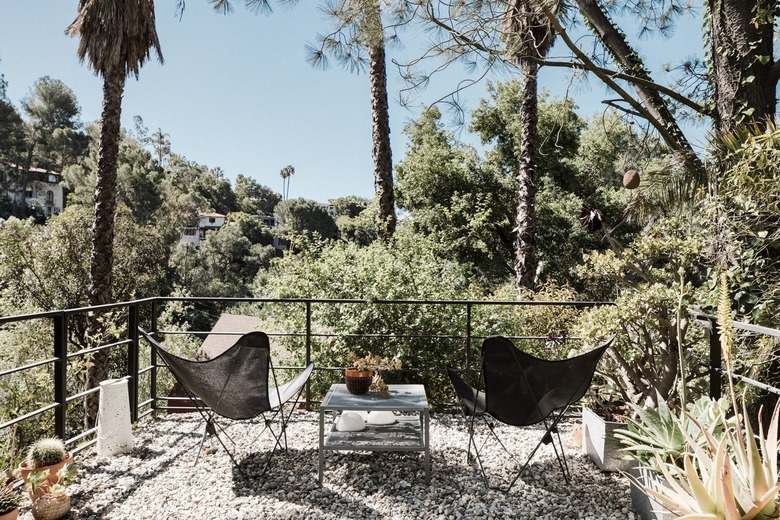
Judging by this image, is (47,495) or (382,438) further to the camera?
(382,438)

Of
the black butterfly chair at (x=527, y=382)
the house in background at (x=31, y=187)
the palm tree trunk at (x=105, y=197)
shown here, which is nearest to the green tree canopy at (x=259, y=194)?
the house in background at (x=31, y=187)

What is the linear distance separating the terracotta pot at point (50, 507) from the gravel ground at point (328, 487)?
0.06m

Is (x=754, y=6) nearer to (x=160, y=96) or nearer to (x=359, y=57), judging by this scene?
(x=359, y=57)

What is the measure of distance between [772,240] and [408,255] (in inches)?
143

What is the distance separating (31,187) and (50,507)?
1151 inches

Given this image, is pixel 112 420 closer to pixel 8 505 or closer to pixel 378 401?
pixel 8 505

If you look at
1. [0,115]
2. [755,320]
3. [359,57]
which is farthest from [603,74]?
[0,115]

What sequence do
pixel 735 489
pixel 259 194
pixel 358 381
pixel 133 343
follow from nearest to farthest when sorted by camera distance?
pixel 735 489 → pixel 358 381 → pixel 133 343 → pixel 259 194

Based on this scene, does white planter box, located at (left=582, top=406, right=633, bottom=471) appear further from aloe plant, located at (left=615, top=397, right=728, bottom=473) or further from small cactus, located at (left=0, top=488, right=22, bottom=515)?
small cactus, located at (left=0, top=488, right=22, bottom=515)

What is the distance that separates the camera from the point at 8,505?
2201 millimetres

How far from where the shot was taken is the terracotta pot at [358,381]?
3.32 m

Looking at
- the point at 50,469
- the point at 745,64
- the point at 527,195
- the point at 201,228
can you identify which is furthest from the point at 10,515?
the point at 201,228

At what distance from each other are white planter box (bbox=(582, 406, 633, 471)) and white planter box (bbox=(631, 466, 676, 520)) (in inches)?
16.1

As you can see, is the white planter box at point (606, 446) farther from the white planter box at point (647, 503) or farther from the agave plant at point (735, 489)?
the agave plant at point (735, 489)
